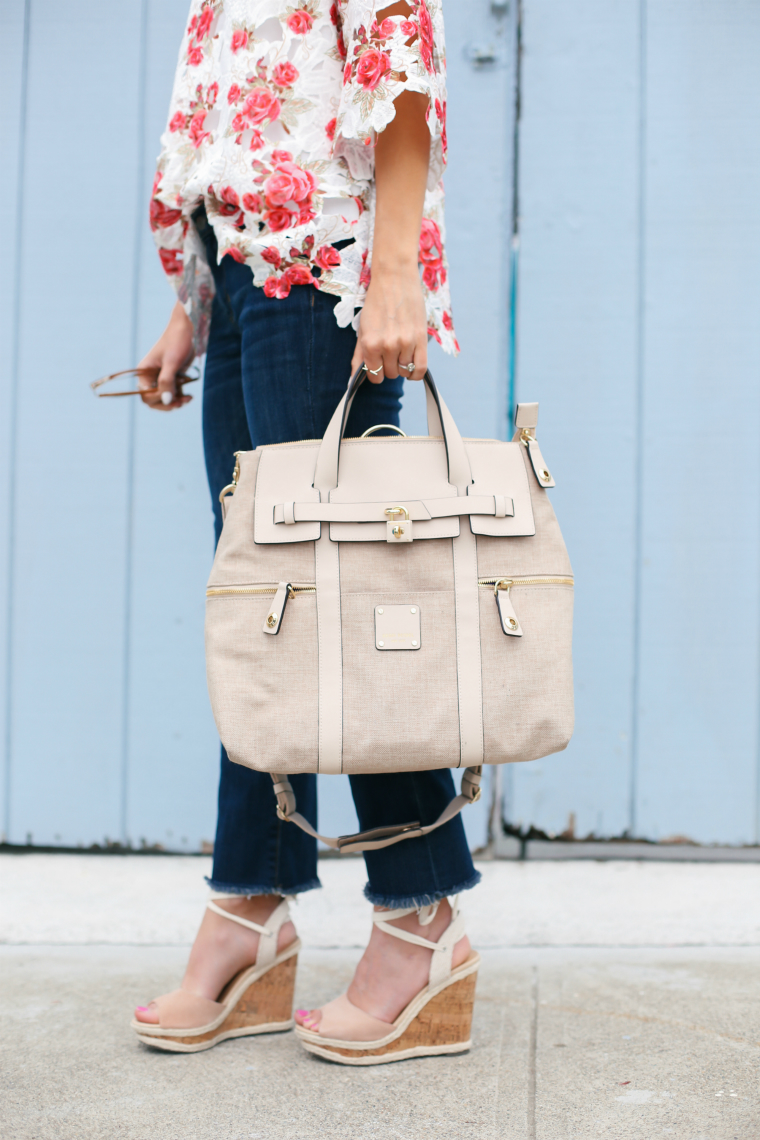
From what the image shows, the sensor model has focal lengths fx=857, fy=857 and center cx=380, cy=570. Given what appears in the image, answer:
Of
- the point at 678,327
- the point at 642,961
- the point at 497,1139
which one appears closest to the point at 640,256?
the point at 678,327

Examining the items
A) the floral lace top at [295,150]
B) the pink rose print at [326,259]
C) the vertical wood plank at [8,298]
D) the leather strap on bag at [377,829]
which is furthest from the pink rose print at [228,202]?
the vertical wood plank at [8,298]

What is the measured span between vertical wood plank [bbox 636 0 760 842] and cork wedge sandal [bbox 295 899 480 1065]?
674mm

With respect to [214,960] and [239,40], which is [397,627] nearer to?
[214,960]

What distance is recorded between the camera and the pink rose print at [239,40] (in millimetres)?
952

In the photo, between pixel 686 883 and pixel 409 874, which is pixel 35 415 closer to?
pixel 409 874

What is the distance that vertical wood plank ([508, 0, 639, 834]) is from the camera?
157cm

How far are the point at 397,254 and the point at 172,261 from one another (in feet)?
1.28

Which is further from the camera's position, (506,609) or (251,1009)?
(251,1009)

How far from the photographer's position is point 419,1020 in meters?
0.99

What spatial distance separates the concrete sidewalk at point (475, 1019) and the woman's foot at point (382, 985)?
0.05 metres

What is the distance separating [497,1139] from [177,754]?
97 cm

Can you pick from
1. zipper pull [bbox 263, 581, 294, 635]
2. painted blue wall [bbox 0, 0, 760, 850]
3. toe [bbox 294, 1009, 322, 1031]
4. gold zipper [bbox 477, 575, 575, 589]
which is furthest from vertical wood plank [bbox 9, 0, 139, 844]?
gold zipper [bbox 477, 575, 575, 589]

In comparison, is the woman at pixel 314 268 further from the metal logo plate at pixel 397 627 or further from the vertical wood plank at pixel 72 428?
the vertical wood plank at pixel 72 428

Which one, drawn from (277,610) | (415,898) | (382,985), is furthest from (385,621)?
(382,985)
